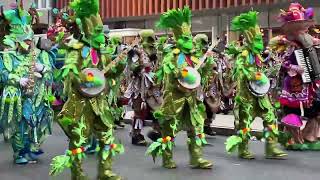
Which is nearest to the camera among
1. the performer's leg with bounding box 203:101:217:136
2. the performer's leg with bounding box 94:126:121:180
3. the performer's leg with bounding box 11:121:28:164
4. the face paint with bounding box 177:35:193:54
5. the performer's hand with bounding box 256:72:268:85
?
the performer's leg with bounding box 94:126:121:180

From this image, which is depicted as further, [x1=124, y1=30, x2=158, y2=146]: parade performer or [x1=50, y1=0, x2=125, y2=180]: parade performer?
[x1=124, y1=30, x2=158, y2=146]: parade performer

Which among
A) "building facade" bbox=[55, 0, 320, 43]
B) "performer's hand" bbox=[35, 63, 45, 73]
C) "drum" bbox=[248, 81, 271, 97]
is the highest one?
"building facade" bbox=[55, 0, 320, 43]

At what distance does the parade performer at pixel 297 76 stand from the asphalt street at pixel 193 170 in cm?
44

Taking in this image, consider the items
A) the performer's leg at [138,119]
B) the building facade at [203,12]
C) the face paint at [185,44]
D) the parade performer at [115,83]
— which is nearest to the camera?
the parade performer at [115,83]

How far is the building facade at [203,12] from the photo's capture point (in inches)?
689

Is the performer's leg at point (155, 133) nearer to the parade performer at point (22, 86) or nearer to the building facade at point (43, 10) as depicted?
the parade performer at point (22, 86)

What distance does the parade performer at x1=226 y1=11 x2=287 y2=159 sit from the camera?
335 inches

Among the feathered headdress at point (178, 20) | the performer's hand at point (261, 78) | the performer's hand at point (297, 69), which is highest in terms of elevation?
the feathered headdress at point (178, 20)

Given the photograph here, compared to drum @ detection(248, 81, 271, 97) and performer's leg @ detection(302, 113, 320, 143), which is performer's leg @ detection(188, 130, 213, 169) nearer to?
drum @ detection(248, 81, 271, 97)

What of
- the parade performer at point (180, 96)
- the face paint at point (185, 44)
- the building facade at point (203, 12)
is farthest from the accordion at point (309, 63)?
the building facade at point (203, 12)

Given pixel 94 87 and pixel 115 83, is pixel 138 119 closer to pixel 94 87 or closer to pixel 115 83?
pixel 115 83

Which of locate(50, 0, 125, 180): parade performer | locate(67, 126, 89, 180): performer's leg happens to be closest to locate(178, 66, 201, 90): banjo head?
locate(50, 0, 125, 180): parade performer

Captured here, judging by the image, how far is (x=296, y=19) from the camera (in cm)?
922

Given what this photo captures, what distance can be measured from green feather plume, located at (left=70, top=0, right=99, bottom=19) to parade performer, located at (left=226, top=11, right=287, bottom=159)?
2767mm
